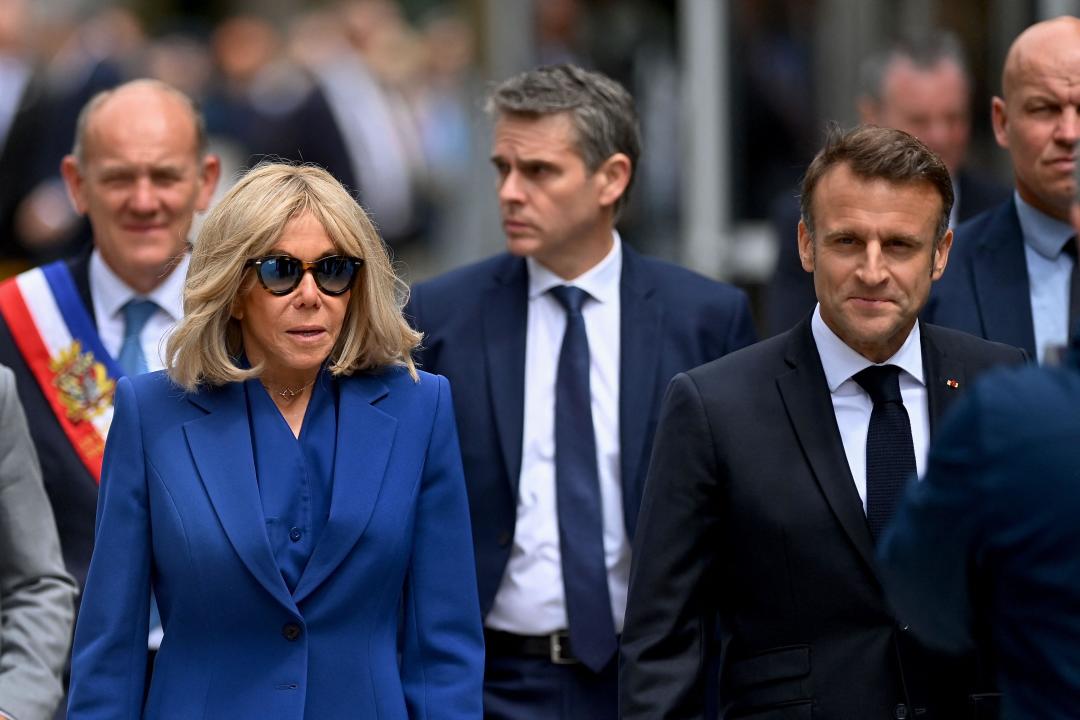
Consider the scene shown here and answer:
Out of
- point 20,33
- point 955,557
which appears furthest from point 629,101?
point 20,33

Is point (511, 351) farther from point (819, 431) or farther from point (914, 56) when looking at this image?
point (914, 56)

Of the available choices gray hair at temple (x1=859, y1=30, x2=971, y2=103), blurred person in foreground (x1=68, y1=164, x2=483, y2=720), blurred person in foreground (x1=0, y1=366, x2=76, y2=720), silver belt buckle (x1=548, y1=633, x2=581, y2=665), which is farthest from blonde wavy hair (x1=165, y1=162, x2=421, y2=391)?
gray hair at temple (x1=859, y1=30, x2=971, y2=103)

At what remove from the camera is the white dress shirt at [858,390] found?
413 cm

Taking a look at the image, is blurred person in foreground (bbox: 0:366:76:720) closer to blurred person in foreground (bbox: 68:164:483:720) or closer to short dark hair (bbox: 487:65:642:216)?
blurred person in foreground (bbox: 68:164:483:720)

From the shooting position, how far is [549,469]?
515 centimetres

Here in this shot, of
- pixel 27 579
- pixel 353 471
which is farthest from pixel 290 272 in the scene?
pixel 27 579

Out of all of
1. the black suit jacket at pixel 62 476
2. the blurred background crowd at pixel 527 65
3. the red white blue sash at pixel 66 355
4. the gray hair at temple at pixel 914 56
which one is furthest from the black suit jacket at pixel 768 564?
the blurred background crowd at pixel 527 65

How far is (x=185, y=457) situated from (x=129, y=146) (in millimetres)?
1778

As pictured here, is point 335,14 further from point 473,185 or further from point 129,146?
point 129,146

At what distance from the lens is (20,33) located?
1183 centimetres

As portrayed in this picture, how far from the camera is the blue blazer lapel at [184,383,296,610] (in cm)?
392

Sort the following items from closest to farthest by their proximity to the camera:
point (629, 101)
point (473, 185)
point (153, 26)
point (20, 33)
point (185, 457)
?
point (185, 457) → point (629, 101) → point (20, 33) → point (473, 185) → point (153, 26)

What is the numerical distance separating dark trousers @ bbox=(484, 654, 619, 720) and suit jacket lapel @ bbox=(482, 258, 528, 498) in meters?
0.47

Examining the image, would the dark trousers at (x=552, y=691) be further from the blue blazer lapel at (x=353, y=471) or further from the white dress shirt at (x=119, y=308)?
the white dress shirt at (x=119, y=308)
